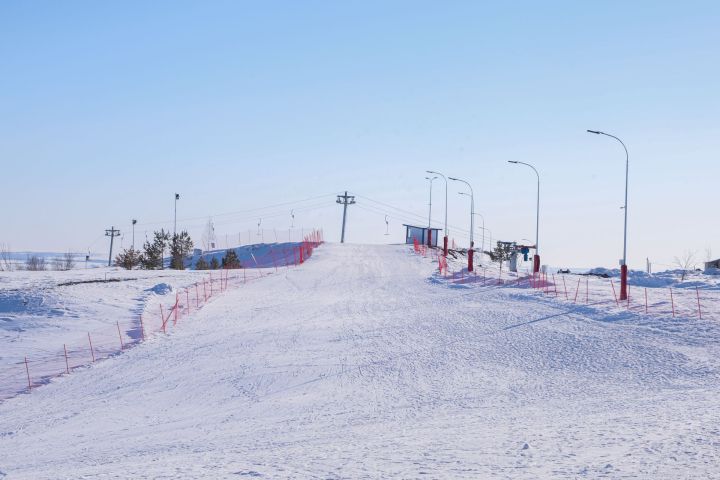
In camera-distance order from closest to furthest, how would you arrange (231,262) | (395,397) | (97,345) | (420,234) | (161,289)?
(395,397) < (97,345) < (161,289) < (231,262) < (420,234)

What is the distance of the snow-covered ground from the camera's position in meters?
12.1

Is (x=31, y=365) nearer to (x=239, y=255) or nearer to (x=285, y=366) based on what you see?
(x=285, y=366)

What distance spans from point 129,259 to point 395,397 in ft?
250

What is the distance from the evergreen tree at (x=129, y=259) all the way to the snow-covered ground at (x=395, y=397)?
54.0m

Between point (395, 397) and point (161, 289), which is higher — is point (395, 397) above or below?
below

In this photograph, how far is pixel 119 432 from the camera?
17.7m

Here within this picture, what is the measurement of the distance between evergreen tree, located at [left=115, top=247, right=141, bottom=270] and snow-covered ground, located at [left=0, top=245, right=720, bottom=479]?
54.0 m

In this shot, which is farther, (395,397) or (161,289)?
(161,289)

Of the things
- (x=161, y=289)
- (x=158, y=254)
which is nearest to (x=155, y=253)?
(x=158, y=254)

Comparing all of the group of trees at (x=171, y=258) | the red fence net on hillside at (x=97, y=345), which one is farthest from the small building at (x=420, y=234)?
the red fence net on hillside at (x=97, y=345)

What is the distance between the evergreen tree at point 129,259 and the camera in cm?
8944

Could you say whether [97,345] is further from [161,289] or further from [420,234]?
[420,234]

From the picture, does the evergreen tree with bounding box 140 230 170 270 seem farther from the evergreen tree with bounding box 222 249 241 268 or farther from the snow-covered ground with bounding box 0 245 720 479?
the snow-covered ground with bounding box 0 245 720 479

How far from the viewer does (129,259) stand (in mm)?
90500
